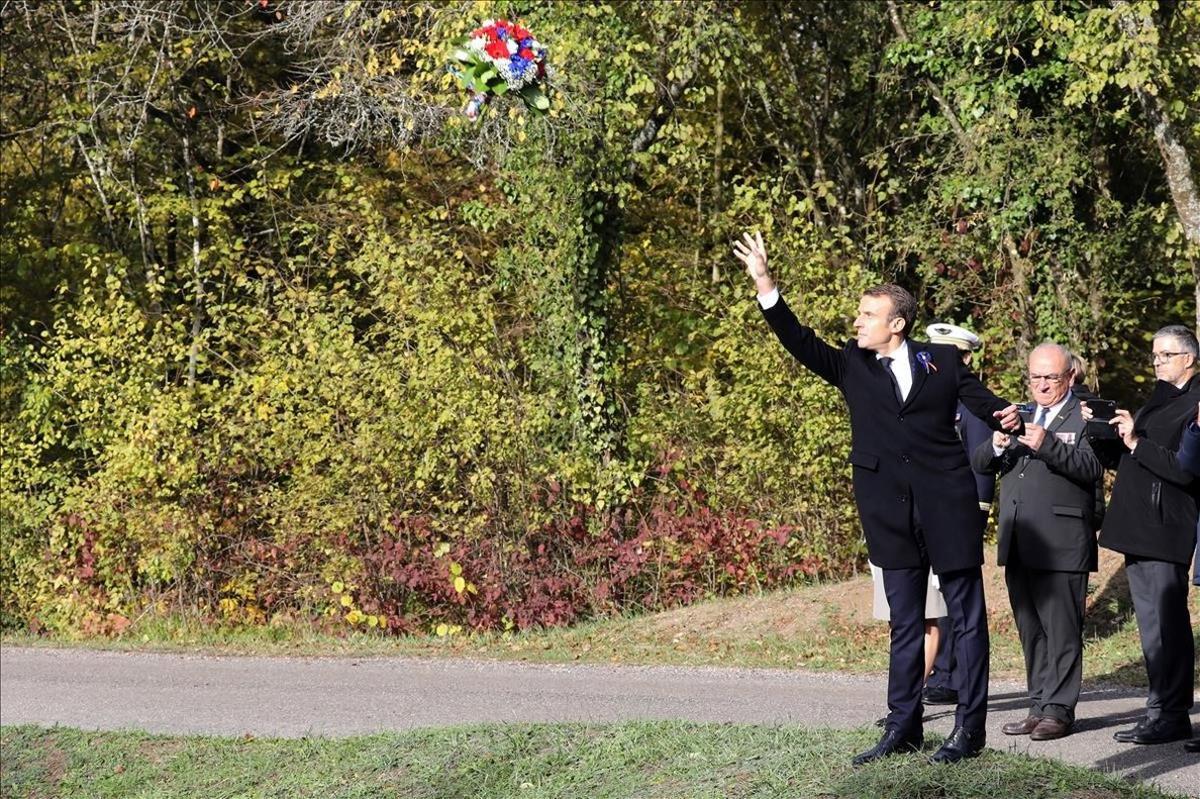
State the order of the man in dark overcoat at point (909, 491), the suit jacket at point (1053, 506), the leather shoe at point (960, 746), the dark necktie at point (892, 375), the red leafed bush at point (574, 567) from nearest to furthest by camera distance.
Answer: the leather shoe at point (960, 746) → the man in dark overcoat at point (909, 491) → the dark necktie at point (892, 375) → the suit jacket at point (1053, 506) → the red leafed bush at point (574, 567)

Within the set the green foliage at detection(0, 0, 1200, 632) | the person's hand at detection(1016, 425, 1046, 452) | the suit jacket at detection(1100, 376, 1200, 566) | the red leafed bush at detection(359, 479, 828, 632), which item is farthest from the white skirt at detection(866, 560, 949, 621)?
the green foliage at detection(0, 0, 1200, 632)

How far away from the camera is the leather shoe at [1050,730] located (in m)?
7.79

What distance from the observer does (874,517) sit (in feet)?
21.8

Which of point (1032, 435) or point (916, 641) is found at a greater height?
point (1032, 435)

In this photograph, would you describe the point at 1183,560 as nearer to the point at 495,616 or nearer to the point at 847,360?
the point at 847,360

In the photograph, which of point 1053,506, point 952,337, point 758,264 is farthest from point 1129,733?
point 758,264

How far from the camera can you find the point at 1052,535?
26.1 feet

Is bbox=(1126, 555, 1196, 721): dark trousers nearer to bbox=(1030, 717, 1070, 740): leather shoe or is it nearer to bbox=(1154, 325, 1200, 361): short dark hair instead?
bbox=(1030, 717, 1070, 740): leather shoe

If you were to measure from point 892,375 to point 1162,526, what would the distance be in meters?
2.12

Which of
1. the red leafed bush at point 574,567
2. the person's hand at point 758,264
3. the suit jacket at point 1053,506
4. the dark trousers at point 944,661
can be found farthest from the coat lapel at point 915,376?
the red leafed bush at point 574,567

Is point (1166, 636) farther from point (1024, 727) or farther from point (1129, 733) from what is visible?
point (1024, 727)

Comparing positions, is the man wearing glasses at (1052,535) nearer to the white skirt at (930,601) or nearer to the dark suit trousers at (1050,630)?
the dark suit trousers at (1050,630)

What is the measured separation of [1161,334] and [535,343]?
9.29 metres

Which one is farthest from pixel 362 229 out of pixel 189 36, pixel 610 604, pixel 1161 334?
pixel 1161 334
